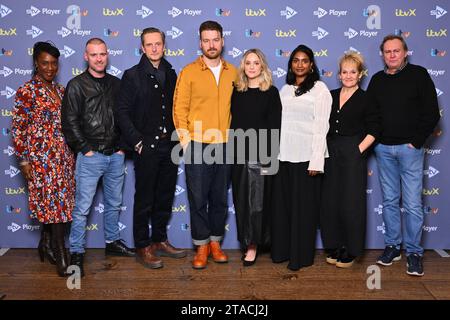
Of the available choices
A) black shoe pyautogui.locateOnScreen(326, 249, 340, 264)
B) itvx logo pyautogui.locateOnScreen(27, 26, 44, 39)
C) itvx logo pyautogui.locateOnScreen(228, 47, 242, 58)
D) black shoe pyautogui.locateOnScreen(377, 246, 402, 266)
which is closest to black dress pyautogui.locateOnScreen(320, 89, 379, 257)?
black shoe pyautogui.locateOnScreen(326, 249, 340, 264)

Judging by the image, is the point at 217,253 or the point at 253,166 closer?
the point at 253,166

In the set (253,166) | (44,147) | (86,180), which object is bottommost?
(86,180)

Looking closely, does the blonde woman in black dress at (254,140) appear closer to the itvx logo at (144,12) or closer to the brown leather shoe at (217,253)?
the brown leather shoe at (217,253)

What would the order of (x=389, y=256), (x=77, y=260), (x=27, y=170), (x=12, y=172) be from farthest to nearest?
(x=12, y=172) < (x=389, y=256) < (x=77, y=260) < (x=27, y=170)

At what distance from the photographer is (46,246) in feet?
11.5

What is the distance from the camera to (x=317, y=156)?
126 inches

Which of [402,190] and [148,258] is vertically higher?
[402,190]

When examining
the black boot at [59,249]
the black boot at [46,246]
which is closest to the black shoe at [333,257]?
the black boot at [59,249]

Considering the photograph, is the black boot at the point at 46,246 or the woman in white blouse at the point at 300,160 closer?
the woman in white blouse at the point at 300,160

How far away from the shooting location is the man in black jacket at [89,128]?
10.6 ft

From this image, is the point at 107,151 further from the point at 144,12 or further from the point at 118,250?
the point at 144,12

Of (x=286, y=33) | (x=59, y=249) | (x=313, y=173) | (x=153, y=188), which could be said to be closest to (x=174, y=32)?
(x=286, y=33)

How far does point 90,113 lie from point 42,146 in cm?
38

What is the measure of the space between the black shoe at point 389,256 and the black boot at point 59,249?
220 centimetres
